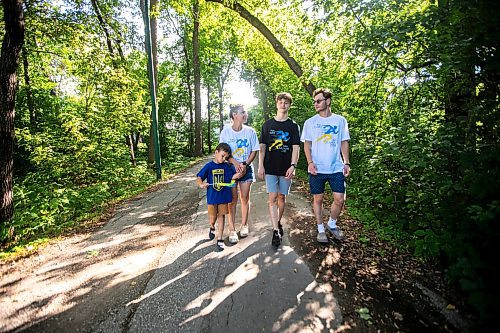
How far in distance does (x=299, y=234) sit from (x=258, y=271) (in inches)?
51.7

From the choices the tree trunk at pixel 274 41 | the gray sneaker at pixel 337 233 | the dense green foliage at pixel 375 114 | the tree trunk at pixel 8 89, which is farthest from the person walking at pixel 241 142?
the tree trunk at pixel 274 41

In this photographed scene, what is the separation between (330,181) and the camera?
12.3 feet

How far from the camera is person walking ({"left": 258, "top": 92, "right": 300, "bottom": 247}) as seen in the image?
3709 millimetres

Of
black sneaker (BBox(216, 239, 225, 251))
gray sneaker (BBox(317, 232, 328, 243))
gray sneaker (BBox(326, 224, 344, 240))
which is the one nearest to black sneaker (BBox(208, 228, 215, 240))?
black sneaker (BBox(216, 239, 225, 251))

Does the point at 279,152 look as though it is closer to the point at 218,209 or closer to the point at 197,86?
the point at 218,209

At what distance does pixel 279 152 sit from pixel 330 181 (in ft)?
2.92

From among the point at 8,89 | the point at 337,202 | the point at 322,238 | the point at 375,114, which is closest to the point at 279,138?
the point at 337,202

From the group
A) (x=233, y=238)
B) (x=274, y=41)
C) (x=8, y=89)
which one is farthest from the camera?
(x=274, y=41)

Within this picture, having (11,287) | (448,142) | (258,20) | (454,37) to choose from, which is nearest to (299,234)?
(448,142)

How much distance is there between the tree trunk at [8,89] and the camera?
421cm

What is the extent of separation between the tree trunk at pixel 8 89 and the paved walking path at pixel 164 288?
1.33 m

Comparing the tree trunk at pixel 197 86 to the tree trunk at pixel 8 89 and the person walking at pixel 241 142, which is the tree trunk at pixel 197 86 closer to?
the tree trunk at pixel 8 89

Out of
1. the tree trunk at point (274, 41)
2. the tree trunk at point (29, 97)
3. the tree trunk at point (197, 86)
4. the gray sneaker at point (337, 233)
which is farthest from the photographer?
the tree trunk at point (197, 86)

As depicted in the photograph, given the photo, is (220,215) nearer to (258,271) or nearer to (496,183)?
(258,271)
